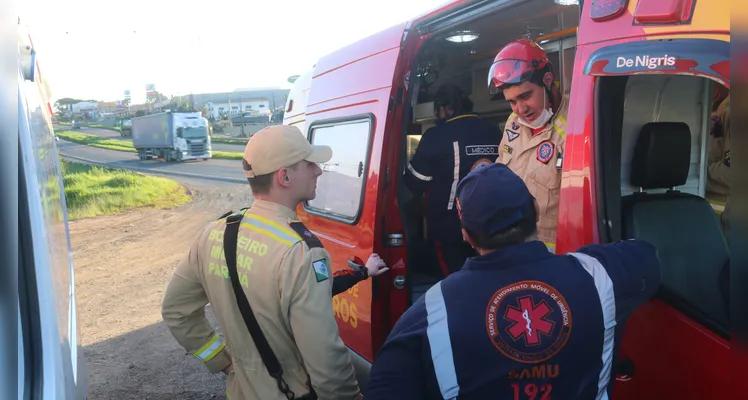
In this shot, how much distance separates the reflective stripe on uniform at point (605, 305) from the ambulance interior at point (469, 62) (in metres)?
1.54

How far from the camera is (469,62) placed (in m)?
5.13

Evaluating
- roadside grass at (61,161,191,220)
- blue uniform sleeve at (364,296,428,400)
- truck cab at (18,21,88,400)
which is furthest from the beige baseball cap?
roadside grass at (61,161,191,220)

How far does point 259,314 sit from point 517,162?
1556mm

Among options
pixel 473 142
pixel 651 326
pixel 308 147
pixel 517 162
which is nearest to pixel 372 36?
pixel 473 142

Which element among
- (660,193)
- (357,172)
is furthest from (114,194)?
(660,193)

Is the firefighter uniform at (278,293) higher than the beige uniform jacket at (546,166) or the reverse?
the reverse

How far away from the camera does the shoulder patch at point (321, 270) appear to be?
173 centimetres

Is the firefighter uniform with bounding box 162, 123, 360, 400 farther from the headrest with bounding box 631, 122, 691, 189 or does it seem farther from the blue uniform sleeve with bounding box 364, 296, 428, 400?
the headrest with bounding box 631, 122, 691, 189

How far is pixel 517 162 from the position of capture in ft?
8.80

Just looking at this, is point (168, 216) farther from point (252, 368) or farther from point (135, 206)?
point (252, 368)

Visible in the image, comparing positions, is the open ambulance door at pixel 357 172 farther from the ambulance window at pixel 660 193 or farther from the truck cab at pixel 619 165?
the ambulance window at pixel 660 193

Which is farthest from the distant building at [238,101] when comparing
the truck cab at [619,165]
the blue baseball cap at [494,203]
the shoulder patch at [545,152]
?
the blue baseball cap at [494,203]

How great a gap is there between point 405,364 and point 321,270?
0.51 meters

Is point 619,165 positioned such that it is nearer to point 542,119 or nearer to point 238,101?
point 542,119
